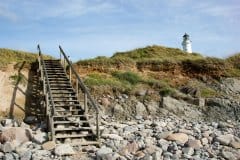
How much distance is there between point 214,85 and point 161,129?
6868 millimetres

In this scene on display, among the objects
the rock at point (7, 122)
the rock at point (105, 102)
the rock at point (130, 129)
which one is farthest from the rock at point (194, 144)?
the rock at point (7, 122)

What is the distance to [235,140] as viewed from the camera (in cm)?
1526

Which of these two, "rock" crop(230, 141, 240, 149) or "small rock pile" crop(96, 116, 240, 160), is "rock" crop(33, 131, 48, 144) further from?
"rock" crop(230, 141, 240, 149)

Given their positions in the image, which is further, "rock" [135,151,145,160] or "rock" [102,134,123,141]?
"rock" [102,134,123,141]

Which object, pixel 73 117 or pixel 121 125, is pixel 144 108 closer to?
pixel 121 125

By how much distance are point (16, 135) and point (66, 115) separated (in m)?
2.13

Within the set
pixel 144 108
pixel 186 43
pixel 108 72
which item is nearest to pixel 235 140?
pixel 144 108

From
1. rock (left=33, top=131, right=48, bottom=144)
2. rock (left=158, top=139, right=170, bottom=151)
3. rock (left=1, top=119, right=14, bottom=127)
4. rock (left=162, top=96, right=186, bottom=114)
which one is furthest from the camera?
rock (left=162, top=96, right=186, bottom=114)

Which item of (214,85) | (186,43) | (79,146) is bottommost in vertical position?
(79,146)

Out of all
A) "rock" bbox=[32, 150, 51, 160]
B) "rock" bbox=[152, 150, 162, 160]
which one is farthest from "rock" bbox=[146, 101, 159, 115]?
"rock" bbox=[32, 150, 51, 160]

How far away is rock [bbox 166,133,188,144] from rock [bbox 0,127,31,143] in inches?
187

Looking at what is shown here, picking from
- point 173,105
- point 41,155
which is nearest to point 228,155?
point 41,155

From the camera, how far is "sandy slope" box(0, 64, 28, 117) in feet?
61.6

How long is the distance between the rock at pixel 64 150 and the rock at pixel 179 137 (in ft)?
11.5
